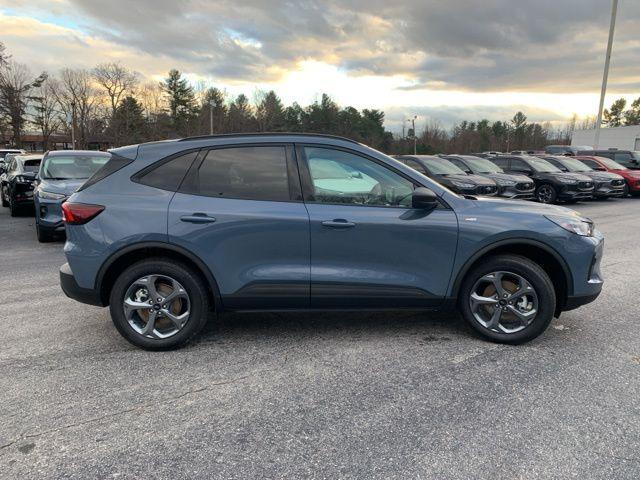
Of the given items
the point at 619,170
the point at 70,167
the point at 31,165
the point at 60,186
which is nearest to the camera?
the point at 60,186

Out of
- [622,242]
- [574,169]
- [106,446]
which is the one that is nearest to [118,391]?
[106,446]

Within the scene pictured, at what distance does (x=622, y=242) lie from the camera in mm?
8852

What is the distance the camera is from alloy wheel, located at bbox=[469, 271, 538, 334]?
12.7ft

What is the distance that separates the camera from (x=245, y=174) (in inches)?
149

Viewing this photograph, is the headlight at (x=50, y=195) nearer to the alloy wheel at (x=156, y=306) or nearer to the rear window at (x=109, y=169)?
the rear window at (x=109, y=169)

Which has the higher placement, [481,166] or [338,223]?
[481,166]

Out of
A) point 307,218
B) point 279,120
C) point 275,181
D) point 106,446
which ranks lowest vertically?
point 106,446

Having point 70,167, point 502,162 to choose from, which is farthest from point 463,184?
point 70,167

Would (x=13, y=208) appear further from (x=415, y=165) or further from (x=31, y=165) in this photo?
(x=415, y=165)

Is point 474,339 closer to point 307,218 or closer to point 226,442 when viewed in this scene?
point 307,218

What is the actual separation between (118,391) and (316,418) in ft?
4.62

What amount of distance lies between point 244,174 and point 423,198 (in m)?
1.46

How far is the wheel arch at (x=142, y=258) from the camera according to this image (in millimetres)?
3668

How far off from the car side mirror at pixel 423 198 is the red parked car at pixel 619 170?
18323 millimetres
